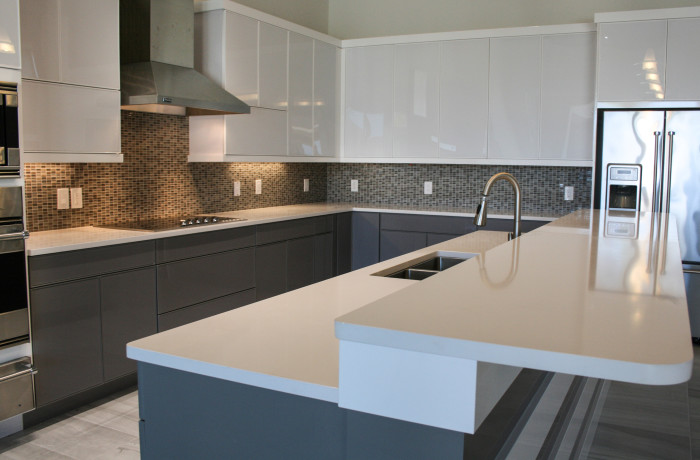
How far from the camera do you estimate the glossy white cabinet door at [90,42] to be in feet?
10.5

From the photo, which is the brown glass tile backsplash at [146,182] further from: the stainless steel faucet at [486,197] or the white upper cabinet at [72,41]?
the stainless steel faucet at [486,197]

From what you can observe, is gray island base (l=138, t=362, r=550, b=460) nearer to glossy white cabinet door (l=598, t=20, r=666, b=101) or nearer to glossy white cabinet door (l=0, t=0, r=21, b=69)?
glossy white cabinet door (l=0, t=0, r=21, b=69)

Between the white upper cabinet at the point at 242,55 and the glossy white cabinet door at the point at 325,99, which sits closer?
the white upper cabinet at the point at 242,55

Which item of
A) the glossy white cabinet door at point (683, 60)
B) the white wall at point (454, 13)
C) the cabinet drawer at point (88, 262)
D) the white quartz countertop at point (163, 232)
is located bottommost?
the cabinet drawer at point (88, 262)

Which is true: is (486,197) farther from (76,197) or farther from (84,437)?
(76,197)

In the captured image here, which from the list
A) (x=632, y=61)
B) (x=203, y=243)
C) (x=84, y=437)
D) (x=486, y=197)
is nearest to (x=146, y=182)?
(x=203, y=243)

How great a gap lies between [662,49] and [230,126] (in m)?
3.11

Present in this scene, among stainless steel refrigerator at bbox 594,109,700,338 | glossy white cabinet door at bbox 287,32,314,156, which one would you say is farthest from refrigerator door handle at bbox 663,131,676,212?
glossy white cabinet door at bbox 287,32,314,156

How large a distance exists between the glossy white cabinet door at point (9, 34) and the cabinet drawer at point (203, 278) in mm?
1320

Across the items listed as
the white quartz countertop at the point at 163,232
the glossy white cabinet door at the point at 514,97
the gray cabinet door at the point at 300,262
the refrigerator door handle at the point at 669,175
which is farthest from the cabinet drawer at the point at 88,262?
the refrigerator door handle at the point at 669,175

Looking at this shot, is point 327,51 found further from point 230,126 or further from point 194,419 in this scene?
point 194,419

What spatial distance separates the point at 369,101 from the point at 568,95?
5.60 feet

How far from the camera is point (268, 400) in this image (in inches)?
54.2

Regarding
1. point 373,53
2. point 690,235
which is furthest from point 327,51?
point 690,235
